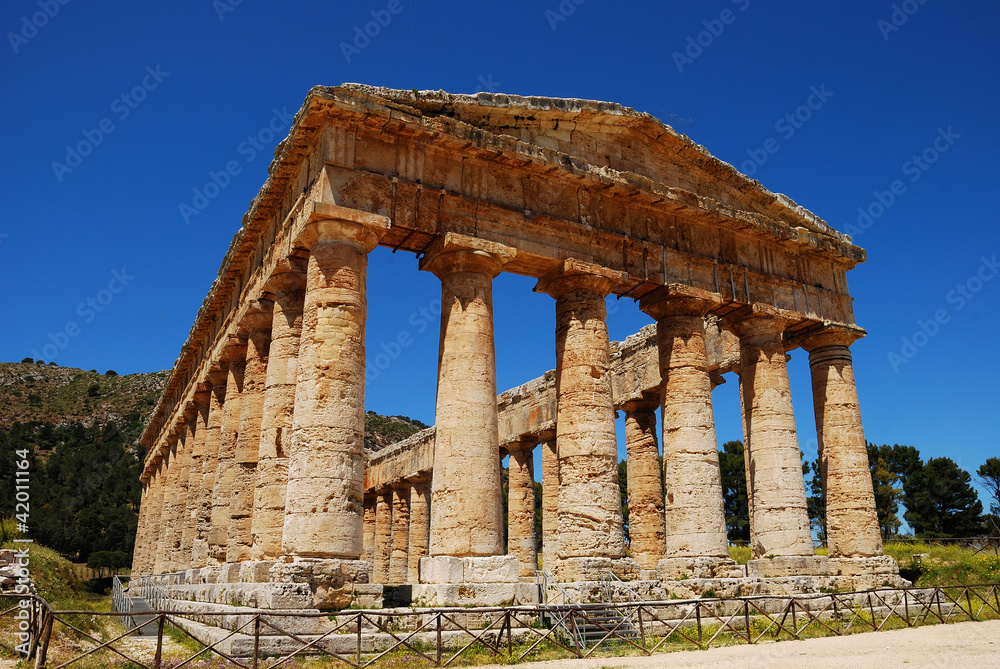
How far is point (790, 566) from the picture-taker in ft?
57.7

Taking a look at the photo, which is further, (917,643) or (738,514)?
(738,514)

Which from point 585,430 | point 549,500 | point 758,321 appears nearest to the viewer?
point 585,430

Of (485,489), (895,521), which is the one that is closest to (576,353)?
(485,489)

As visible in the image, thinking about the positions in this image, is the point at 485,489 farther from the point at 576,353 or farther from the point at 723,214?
the point at 723,214

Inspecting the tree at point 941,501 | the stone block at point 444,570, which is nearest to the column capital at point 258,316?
the stone block at point 444,570

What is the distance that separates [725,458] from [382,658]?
41465 millimetres

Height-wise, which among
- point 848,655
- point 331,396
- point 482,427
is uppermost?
point 331,396

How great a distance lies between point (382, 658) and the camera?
1067 centimetres

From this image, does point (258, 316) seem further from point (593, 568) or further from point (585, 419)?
point (593, 568)

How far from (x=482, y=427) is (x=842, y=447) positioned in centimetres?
1161

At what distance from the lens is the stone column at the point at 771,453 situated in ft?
58.9

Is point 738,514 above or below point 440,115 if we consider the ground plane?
below

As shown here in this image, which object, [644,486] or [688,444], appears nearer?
[688,444]

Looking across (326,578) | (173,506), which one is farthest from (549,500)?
(173,506)
